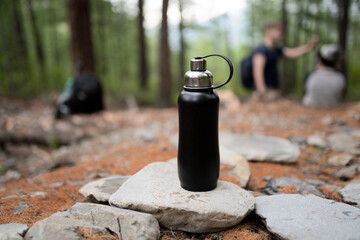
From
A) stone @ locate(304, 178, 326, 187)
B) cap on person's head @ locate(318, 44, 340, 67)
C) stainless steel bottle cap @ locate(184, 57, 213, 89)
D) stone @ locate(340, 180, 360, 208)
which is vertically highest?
cap on person's head @ locate(318, 44, 340, 67)

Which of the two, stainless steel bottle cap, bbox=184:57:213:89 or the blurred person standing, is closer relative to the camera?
stainless steel bottle cap, bbox=184:57:213:89

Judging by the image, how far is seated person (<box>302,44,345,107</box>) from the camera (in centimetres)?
607

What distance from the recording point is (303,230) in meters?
1.83

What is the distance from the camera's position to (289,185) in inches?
107

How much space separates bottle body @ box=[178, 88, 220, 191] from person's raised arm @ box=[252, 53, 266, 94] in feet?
13.8

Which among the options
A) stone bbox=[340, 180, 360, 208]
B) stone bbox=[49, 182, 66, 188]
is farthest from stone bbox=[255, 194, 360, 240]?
stone bbox=[49, 182, 66, 188]

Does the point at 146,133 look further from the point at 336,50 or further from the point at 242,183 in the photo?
the point at 336,50

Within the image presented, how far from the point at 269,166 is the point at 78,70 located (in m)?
5.97

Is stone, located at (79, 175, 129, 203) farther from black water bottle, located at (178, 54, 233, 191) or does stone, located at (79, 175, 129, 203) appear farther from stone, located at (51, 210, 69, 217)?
black water bottle, located at (178, 54, 233, 191)

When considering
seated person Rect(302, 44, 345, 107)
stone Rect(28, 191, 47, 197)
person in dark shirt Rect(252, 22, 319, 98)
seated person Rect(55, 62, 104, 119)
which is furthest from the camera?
seated person Rect(55, 62, 104, 119)

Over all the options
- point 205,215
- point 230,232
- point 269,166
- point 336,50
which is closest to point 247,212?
point 230,232

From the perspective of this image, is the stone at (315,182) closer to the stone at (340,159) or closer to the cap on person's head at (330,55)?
the stone at (340,159)

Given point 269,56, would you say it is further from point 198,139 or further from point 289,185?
point 198,139

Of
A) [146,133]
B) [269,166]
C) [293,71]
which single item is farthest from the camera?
[293,71]
